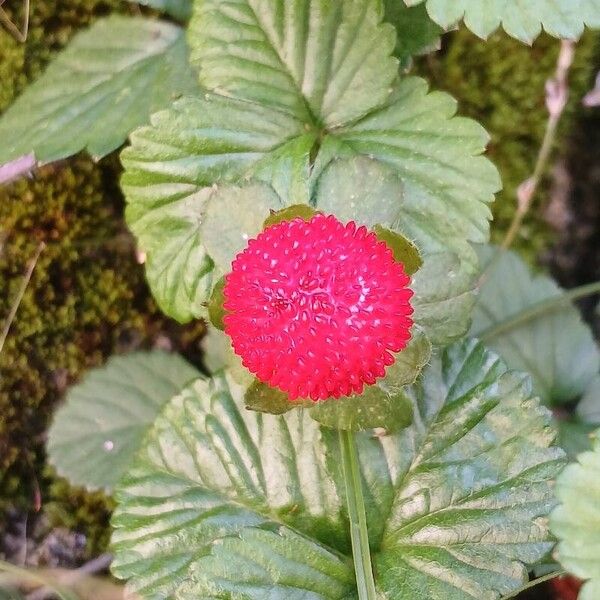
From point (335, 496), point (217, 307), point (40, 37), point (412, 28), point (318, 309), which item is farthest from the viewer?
point (40, 37)

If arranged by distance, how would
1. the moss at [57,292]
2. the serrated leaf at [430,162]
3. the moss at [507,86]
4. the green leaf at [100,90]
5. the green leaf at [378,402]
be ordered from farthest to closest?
the moss at [507,86] → the moss at [57,292] → the green leaf at [100,90] → the serrated leaf at [430,162] → the green leaf at [378,402]

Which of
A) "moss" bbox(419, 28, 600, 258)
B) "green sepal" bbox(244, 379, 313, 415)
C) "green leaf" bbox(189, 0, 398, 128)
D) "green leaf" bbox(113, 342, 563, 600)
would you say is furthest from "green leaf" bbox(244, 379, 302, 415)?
"moss" bbox(419, 28, 600, 258)

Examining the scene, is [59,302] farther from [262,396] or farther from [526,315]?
[526,315]

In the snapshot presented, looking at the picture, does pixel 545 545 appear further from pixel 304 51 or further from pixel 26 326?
pixel 26 326

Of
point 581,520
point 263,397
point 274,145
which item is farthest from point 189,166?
point 581,520

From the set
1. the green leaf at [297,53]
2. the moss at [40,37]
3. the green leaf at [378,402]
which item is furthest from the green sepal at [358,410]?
the moss at [40,37]

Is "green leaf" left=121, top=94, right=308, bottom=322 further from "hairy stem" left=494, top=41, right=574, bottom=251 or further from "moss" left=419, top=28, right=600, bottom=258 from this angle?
"moss" left=419, top=28, right=600, bottom=258

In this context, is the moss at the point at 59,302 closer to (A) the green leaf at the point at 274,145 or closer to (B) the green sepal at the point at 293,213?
(A) the green leaf at the point at 274,145
